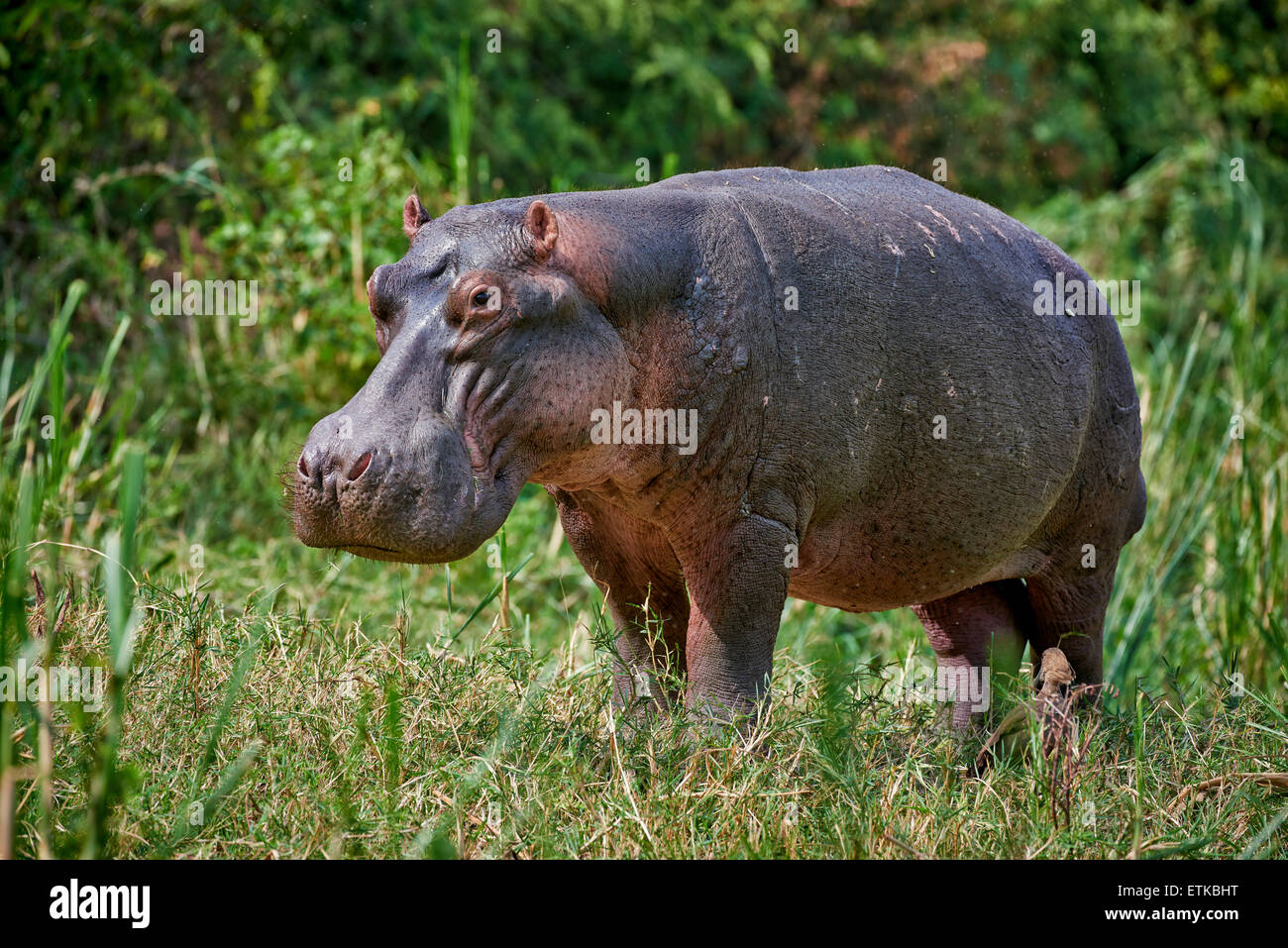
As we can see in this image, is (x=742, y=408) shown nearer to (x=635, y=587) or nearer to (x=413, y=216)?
(x=635, y=587)

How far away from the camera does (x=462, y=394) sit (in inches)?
116

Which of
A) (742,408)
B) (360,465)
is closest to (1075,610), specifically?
(742,408)

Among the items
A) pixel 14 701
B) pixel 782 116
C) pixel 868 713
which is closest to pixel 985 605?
pixel 868 713

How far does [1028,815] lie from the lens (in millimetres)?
3121

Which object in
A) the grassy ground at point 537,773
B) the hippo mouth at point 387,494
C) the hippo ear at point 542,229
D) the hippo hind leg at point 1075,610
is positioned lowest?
the grassy ground at point 537,773

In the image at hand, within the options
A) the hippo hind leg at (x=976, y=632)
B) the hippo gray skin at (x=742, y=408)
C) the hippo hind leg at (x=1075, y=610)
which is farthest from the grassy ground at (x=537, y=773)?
the hippo hind leg at (x=976, y=632)

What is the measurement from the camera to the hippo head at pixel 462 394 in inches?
111

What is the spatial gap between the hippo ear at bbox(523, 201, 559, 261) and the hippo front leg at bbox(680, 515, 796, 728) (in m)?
0.78

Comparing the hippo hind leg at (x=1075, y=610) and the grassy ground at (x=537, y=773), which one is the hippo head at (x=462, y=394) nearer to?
the grassy ground at (x=537, y=773)

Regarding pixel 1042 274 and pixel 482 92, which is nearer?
pixel 1042 274

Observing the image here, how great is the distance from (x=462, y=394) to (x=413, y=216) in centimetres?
57

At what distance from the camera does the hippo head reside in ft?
9.24
